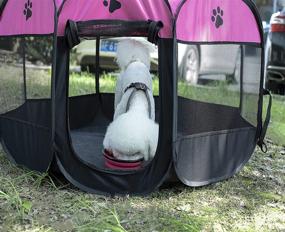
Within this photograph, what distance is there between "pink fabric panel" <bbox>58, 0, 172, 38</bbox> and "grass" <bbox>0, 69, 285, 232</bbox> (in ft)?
2.38

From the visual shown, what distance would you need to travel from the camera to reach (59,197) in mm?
3420

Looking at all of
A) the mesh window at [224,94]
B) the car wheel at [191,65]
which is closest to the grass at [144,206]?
the mesh window at [224,94]

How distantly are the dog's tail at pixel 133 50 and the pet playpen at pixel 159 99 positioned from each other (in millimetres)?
367

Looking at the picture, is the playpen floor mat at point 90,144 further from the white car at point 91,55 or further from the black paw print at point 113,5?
the white car at point 91,55

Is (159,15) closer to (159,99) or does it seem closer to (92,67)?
(159,99)

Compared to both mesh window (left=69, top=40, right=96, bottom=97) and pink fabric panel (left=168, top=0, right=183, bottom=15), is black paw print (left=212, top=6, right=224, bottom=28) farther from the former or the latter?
mesh window (left=69, top=40, right=96, bottom=97)

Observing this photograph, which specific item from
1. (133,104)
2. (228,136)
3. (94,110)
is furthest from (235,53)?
(94,110)

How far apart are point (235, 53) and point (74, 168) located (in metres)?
1.93

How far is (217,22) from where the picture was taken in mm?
3654

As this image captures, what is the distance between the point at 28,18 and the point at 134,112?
1.03 m

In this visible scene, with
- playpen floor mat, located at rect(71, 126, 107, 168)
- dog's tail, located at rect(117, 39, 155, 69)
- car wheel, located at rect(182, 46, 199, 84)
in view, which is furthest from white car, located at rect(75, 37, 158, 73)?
dog's tail, located at rect(117, 39, 155, 69)

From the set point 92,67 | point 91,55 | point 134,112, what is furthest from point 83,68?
point 134,112

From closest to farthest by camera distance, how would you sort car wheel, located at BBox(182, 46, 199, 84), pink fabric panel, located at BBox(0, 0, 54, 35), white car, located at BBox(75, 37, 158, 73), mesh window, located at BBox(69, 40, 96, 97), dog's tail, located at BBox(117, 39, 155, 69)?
1. pink fabric panel, located at BBox(0, 0, 54, 35)
2. dog's tail, located at BBox(117, 39, 155, 69)
3. car wheel, located at BBox(182, 46, 199, 84)
4. mesh window, located at BBox(69, 40, 96, 97)
5. white car, located at BBox(75, 37, 158, 73)

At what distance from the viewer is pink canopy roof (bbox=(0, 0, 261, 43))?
3.41 m
